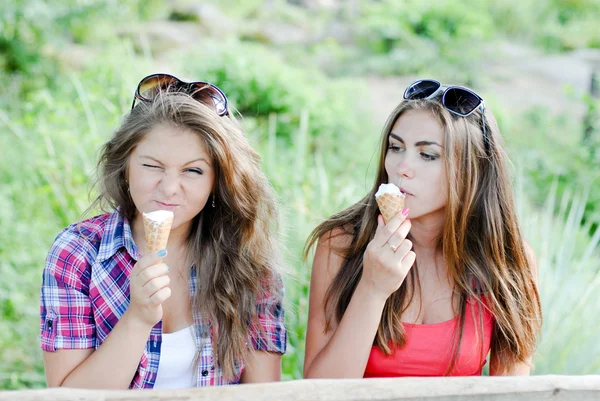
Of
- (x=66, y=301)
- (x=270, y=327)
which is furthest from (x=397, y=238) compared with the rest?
(x=66, y=301)

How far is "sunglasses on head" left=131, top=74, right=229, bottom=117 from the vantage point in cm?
204

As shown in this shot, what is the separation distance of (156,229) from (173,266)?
1.30ft

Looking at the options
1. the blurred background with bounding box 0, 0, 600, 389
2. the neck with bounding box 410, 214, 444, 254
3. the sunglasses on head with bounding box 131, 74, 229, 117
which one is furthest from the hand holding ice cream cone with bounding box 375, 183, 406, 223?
the blurred background with bounding box 0, 0, 600, 389

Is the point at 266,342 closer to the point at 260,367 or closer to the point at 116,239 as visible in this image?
the point at 260,367

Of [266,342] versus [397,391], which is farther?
[266,342]

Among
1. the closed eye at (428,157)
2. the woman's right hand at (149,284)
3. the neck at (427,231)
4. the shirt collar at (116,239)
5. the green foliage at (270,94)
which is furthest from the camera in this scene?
the green foliage at (270,94)

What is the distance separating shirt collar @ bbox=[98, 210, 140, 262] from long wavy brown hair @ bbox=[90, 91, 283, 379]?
4cm

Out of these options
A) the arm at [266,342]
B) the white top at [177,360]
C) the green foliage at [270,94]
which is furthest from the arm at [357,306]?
the green foliage at [270,94]

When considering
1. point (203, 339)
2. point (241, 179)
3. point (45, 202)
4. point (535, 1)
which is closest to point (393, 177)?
point (241, 179)

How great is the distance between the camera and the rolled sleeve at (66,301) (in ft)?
6.10

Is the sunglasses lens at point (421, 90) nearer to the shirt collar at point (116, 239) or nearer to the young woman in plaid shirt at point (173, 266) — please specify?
the young woman in plaid shirt at point (173, 266)

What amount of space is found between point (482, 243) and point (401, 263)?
1.41 ft

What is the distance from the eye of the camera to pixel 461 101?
211 cm

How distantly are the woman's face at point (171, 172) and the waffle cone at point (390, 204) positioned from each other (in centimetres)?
51
